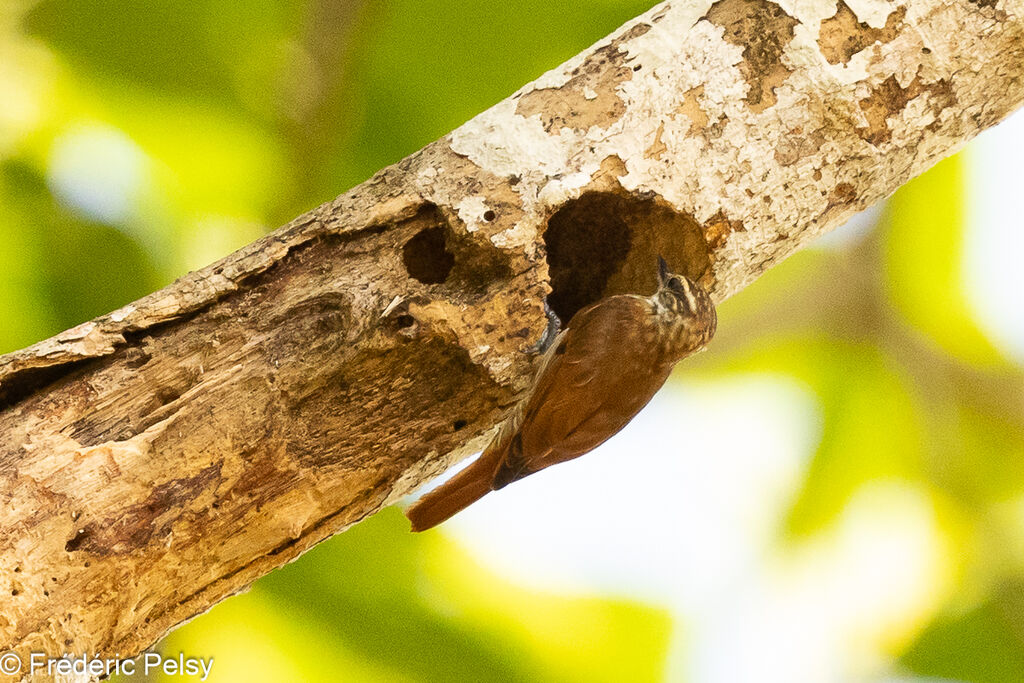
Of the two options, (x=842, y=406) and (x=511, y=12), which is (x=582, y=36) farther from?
(x=842, y=406)

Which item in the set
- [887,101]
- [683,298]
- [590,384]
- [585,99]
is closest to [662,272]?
[683,298]

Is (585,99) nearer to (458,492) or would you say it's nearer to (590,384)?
(590,384)

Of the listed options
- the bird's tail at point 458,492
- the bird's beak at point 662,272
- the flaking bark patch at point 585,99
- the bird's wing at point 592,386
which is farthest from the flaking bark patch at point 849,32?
the bird's tail at point 458,492

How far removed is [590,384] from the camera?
2068mm

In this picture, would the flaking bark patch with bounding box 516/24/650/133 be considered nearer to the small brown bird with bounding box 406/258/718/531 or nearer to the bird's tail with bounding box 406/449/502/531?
the small brown bird with bounding box 406/258/718/531

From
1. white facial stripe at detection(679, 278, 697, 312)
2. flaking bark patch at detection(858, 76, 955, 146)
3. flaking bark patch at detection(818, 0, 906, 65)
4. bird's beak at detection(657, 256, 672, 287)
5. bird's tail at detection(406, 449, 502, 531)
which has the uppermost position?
flaking bark patch at detection(818, 0, 906, 65)

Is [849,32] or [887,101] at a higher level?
[849,32]

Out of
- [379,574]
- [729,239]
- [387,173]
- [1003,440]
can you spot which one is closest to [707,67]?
[729,239]

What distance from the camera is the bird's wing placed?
201 centimetres

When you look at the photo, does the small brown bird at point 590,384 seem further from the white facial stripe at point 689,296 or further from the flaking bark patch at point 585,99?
the flaking bark patch at point 585,99

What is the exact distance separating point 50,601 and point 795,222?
5.64 ft

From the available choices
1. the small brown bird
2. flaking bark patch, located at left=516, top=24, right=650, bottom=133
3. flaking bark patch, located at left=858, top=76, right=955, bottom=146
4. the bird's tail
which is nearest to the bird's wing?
the small brown bird

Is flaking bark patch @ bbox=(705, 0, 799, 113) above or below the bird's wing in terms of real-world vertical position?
above

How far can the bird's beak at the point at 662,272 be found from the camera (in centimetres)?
217
